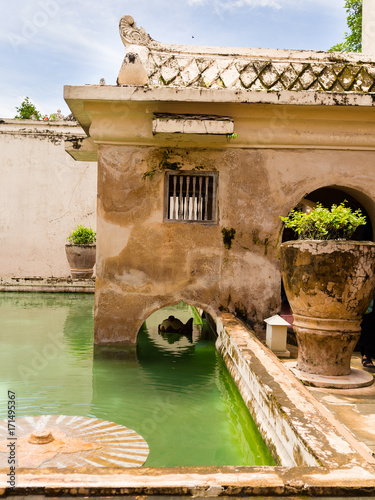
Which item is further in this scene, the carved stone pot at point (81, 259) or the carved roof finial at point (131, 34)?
the carved stone pot at point (81, 259)

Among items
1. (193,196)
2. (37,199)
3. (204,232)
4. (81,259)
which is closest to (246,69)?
(193,196)

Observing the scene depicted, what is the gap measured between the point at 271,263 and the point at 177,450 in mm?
3414

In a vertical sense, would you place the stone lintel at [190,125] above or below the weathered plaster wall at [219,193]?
above

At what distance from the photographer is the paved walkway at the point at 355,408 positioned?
3180 mm

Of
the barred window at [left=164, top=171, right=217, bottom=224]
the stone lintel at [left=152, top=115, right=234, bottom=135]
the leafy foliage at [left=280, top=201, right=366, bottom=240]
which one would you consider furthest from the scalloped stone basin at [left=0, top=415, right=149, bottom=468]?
the stone lintel at [left=152, top=115, right=234, bottom=135]

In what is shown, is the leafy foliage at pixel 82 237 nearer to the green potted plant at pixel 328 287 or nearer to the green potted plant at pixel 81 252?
the green potted plant at pixel 81 252

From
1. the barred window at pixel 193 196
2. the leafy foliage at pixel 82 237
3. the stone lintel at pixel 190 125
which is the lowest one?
the leafy foliage at pixel 82 237

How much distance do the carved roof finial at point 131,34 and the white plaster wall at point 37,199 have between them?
403 inches

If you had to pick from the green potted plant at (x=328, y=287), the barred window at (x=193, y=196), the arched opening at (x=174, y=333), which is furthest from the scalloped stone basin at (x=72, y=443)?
the barred window at (x=193, y=196)

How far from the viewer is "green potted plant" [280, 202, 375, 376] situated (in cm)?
418

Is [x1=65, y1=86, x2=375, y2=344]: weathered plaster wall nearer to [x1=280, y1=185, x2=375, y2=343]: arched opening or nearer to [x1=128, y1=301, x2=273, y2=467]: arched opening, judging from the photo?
[x1=280, y1=185, x2=375, y2=343]: arched opening

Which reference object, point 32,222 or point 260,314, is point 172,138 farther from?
point 32,222

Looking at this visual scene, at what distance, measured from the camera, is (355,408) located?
3.69 metres

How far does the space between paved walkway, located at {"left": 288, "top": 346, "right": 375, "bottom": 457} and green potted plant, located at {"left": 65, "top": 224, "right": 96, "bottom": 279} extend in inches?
449
